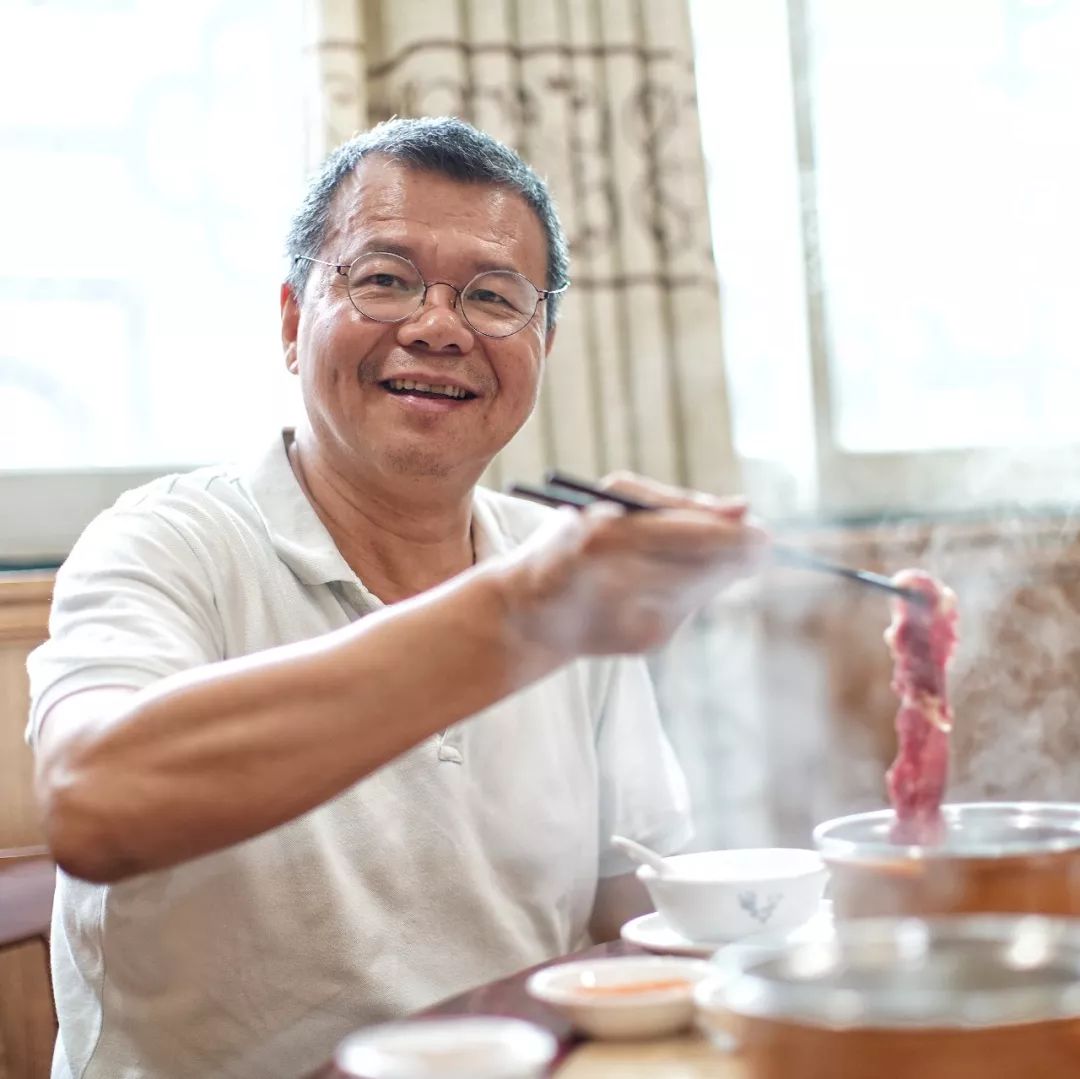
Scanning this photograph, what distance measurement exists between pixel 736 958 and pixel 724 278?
2.53m

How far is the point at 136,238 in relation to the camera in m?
2.77

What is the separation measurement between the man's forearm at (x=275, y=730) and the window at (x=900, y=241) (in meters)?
2.11

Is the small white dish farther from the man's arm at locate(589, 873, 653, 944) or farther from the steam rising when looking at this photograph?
the steam rising

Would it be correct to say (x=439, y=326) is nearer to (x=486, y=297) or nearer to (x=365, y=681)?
(x=486, y=297)

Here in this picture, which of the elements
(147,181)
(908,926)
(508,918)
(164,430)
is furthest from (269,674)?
(147,181)

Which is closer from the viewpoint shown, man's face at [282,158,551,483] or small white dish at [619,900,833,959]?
small white dish at [619,900,833,959]

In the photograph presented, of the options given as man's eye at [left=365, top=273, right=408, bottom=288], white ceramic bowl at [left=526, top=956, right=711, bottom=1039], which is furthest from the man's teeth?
white ceramic bowl at [left=526, top=956, right=711, bottom=1039]

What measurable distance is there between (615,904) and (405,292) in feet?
2.81

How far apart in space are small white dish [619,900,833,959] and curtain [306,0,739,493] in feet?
4.63

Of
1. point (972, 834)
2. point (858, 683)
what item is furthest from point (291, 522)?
point (858, 683)

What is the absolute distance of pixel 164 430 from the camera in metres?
2.76

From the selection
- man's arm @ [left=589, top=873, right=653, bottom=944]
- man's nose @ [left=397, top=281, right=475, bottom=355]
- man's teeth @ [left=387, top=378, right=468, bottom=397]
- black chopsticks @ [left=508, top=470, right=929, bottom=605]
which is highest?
man's nose @ [left=397, top=281, right=475, bottom=355]

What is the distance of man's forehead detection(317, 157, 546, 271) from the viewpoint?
67.6 inches

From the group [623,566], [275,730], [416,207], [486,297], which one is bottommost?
[275,730]
